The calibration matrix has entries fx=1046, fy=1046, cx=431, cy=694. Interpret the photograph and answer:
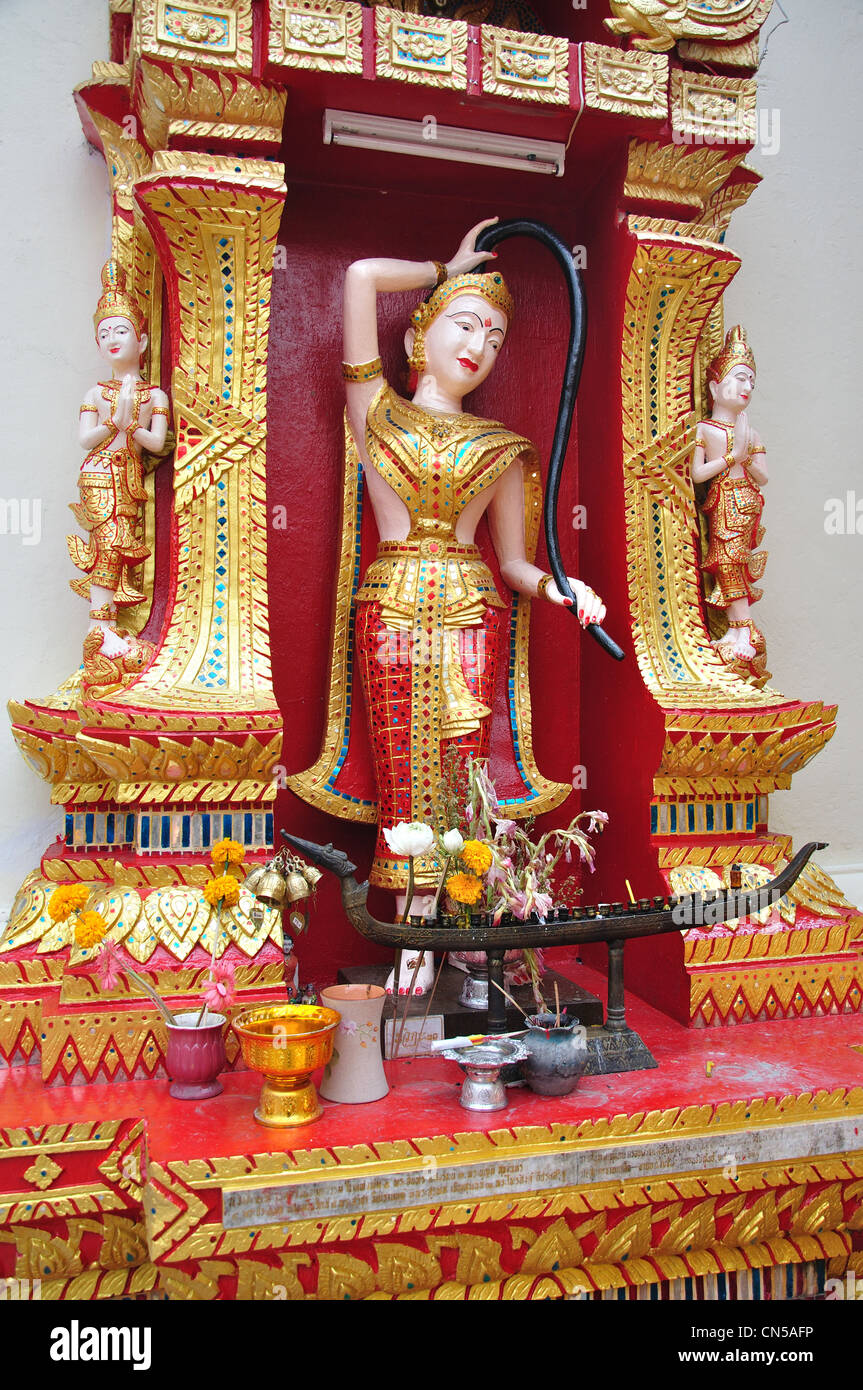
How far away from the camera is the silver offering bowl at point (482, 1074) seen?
269 centimetres

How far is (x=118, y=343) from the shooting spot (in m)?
3.59

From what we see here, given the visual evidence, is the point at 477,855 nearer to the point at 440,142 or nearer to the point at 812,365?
the point at 440,142

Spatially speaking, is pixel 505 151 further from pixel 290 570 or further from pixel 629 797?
pixel 629 797

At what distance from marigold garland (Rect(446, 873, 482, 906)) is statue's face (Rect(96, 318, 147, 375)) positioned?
211 cm

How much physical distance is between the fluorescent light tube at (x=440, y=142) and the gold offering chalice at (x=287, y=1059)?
114 inches

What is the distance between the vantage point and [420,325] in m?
3.89

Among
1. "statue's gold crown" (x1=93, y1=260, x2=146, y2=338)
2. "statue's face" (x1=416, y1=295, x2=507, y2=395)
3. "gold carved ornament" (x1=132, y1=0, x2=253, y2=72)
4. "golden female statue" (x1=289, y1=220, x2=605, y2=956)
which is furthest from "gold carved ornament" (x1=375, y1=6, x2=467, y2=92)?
"statue's gold crown" (x1=93, y1=260, x2=146, y2=338)

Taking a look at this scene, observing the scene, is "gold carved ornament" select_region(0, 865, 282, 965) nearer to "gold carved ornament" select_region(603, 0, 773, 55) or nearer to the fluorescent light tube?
the fluorescent light tube

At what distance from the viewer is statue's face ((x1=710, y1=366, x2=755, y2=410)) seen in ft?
13.1

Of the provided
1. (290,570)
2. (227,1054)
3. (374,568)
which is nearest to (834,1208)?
(227,1054)

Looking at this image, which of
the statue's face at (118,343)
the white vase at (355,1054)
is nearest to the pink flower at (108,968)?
the white vase at (355,1054)

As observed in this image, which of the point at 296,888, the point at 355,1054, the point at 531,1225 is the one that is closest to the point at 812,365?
the point at 296,888

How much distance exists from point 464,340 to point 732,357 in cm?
106

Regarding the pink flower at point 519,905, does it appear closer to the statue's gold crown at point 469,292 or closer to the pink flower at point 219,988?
the pink flower at point 219,988
